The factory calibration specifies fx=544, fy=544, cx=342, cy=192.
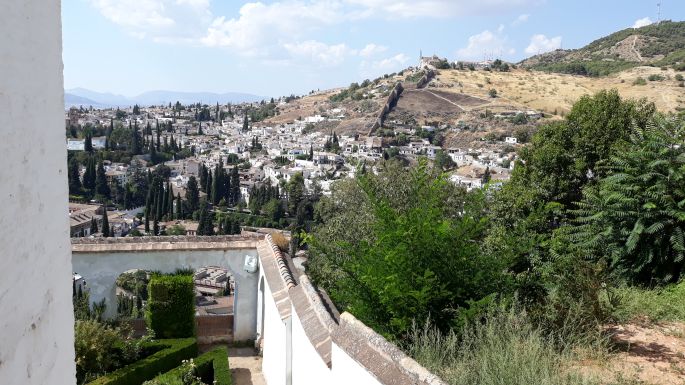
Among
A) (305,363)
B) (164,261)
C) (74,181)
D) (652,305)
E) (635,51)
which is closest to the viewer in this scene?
(305,363)

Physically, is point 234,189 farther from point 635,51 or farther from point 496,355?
point 635,51

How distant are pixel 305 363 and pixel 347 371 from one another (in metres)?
1.62

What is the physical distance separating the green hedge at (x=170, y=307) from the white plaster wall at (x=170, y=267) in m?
0.92

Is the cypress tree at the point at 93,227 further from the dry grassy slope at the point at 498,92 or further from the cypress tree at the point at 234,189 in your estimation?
the dry grassy slope at the point at 498,92

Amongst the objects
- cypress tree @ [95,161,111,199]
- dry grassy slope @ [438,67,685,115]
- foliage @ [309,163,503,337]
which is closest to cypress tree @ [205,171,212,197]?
cypress tree @ [95,161,111,199]

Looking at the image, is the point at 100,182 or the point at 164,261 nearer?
the point at 164,261

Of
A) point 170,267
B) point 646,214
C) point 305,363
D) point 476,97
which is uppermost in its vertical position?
point 476,97

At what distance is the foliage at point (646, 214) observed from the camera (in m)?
6.95

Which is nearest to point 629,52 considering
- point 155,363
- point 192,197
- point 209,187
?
point 209,187

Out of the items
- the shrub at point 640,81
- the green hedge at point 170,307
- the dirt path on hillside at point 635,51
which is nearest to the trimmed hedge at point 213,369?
the green hedge at point 170,307

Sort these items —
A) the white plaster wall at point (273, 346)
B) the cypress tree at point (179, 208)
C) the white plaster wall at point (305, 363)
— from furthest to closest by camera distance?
the cypress tree at point (179, 208) → the white plaster wall at point (273, 346) → the white plaster wall at point (305, 363)

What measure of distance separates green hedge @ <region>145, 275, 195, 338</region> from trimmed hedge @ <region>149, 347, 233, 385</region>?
1126mm

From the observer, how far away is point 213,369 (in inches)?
350

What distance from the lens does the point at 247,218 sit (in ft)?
205
